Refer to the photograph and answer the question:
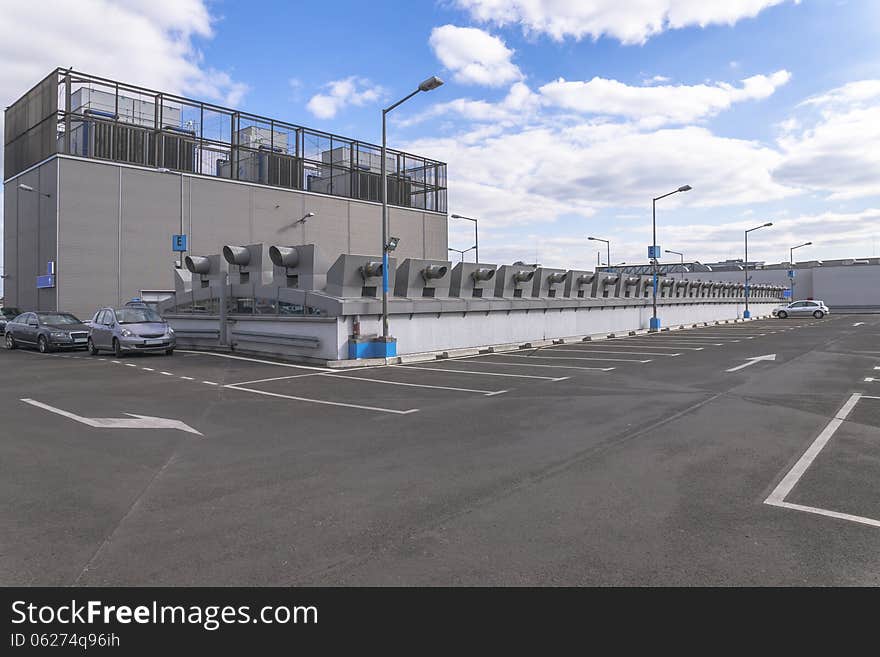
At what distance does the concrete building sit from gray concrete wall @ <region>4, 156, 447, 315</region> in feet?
0.20

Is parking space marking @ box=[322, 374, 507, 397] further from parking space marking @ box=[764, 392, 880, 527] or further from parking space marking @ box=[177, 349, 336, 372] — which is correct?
parking space marking @ box=[764, 392, 880, 527]

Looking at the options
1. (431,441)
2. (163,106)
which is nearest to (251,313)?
(431,441)

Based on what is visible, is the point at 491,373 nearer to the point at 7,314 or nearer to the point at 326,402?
the point at 326,402

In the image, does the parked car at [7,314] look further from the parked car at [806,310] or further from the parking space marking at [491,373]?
the parked car at [806,310]

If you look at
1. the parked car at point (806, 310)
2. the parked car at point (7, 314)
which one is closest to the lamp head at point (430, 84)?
the parked car at point (7, 314)

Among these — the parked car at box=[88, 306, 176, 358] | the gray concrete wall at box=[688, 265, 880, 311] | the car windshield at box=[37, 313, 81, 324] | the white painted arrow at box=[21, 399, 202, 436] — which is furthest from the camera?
the gray concrete wall at box=[688, 265, 880, 311]

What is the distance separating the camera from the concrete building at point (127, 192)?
34.1 meters

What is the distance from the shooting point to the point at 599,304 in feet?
97.8

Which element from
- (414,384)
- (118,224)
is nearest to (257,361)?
(414,384)

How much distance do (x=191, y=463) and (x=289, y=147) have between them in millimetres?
44134

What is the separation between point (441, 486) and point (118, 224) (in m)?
36.3

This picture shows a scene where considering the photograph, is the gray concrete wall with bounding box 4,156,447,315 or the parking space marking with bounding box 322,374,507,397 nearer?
the parking space marking with bounding box 322,374,507,397

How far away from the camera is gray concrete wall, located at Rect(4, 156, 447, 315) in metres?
33.8

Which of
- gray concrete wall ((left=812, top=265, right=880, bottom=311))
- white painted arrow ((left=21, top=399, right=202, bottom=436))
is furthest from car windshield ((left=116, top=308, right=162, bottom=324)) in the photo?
gray concrete wall ((left=812, top=265, right=880, bottom=311))
